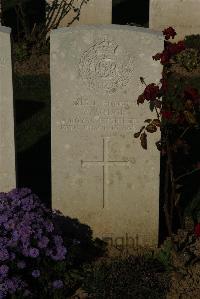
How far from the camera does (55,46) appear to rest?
5840 mm

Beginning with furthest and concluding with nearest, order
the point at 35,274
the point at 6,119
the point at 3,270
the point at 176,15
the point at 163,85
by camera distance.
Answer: the point at 176,15 < the point at 6,119 < the point at 163,85 < the point at 35,274 < the point at 3,270

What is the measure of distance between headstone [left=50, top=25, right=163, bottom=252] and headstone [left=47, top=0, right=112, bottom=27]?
7141mm

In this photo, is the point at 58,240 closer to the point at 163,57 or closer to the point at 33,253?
the point at 33,253

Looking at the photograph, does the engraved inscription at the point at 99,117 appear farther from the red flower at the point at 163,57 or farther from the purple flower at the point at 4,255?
the purple flower at the point at 4,255

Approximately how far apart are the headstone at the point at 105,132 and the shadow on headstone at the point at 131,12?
30.3 feet

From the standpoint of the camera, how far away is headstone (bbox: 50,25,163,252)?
19.1ft

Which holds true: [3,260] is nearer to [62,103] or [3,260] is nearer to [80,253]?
A: [80,253]

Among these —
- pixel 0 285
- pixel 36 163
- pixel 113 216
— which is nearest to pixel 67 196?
pixel 113 216

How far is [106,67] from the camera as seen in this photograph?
19.4 feet

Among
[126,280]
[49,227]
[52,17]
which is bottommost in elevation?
[126,280]

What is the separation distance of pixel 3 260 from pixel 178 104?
203 centimetres

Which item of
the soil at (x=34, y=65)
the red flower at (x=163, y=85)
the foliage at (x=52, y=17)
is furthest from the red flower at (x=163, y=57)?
the foliage at (x=52, y=17)

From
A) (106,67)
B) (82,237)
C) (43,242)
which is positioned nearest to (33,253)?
(43,242)

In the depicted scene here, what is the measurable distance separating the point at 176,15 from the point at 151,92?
7.89 m
